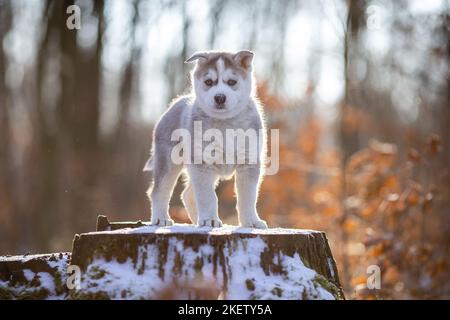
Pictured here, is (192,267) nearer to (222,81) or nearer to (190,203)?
(222,81)

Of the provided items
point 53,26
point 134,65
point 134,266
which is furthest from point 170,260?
point 134,65

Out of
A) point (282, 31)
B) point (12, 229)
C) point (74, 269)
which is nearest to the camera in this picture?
point (74, 269)

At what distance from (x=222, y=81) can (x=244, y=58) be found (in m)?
0.44

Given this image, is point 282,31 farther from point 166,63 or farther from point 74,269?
point 74,269

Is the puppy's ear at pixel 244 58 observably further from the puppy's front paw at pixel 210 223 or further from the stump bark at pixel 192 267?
the stump bark at pixel 192 267

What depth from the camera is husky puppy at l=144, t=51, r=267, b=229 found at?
5883 millimetres

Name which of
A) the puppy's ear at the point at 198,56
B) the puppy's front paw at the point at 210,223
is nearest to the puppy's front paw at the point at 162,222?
the puppy's front paw at the point at 210,223

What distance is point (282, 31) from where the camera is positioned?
77.2 feet

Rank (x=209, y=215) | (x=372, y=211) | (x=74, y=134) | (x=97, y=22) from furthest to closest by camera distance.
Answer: (x=74, y=134), (x=97, y=22), (x=372, y=211), (x=209, y=215)

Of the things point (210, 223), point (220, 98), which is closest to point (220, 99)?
point (220, 98)

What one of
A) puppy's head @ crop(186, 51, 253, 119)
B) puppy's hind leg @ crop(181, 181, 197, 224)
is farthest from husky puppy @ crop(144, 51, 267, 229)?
puppy's hind leg @ crop(181, 181, 197, 224)

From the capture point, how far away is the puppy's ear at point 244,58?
247 inches

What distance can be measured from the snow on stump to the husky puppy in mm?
956

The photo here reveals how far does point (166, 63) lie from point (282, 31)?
194 inches
